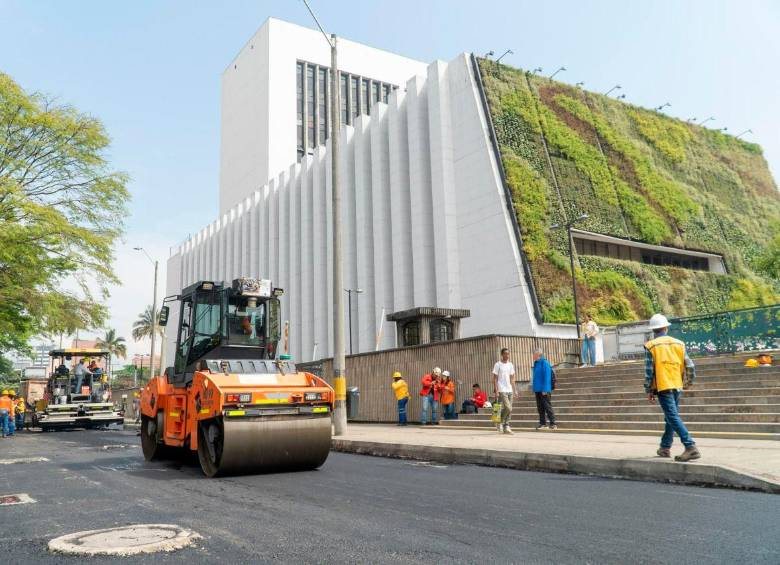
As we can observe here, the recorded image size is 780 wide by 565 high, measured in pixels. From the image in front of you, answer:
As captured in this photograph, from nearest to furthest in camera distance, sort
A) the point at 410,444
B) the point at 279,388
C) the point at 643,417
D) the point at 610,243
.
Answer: the point at 279,388
the point at 410,444
the point at 643,417
the point at 610,243

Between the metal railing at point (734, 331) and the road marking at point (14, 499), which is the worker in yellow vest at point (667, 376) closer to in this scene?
the road marking at point (14, 499)

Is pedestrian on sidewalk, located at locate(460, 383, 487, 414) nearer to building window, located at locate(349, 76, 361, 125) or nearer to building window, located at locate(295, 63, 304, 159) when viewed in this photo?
building window, located at locate(295, 63, 304, 159)

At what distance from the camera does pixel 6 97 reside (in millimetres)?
22641

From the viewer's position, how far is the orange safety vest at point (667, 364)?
26.1 ft

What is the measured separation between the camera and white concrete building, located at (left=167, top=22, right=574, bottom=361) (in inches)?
1191

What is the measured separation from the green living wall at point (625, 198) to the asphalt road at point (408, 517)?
2310 centimetres

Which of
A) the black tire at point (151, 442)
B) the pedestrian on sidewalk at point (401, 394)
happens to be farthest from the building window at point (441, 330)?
the black tire at point (151, 442)

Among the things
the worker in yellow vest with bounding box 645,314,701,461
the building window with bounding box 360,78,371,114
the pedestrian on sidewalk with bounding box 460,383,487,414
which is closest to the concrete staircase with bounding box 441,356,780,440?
the pedestrian on sidewalk with bounding box 460,383,487,414

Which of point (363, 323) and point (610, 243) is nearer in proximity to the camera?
point (610, 243)

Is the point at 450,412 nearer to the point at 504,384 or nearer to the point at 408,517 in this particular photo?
the point at 504,384

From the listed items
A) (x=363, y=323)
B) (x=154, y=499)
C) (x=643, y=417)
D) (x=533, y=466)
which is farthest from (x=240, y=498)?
(x=363, y=323)

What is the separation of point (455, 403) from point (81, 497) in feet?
45.4

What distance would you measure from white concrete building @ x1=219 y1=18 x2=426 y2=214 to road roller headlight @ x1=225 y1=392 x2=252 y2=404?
5533cm

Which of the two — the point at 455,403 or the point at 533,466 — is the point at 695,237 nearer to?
the point at 455,403
